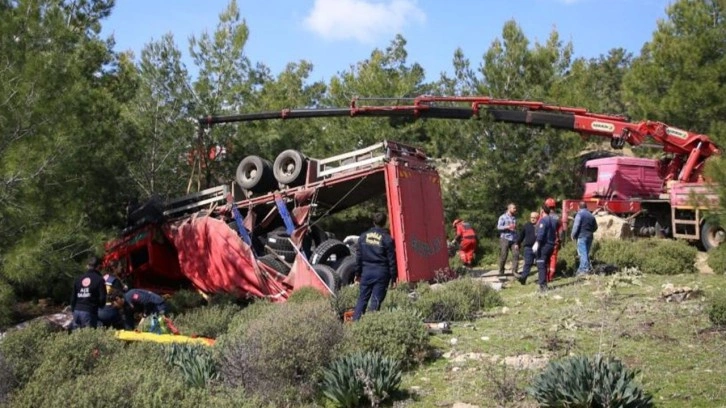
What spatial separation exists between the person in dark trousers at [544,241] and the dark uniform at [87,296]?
7.19 metres

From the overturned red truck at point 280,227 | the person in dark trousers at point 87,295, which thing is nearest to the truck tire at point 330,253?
the overturned red truck at point 280,227

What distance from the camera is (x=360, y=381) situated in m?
6.24

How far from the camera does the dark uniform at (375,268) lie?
9.13 metres

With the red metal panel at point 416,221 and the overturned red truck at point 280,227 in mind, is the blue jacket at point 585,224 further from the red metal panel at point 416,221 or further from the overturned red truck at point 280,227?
the red metal panel at point 416,221

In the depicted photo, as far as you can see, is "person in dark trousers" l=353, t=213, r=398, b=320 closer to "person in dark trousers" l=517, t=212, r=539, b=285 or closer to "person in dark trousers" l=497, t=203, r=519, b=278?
"person in dark trousers" l=517, t=212, r=539, b=285

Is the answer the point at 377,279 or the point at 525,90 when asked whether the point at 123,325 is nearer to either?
the point at 377,279

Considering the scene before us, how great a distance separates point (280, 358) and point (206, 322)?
358cm

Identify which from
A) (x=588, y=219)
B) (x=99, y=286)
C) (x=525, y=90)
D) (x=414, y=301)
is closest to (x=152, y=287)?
(x=99, y=286)

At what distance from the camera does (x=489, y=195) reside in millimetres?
19375

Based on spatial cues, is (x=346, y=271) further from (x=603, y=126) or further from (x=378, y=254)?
(x=603, y=126)

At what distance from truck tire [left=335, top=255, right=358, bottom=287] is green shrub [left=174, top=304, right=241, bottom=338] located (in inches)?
110

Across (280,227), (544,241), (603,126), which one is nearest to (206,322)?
(280,227)

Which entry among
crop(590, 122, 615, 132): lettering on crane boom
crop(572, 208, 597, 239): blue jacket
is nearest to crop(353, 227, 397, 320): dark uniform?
crop(572, 208, 597, 239): blue jacket

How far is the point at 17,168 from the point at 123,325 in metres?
2.75
